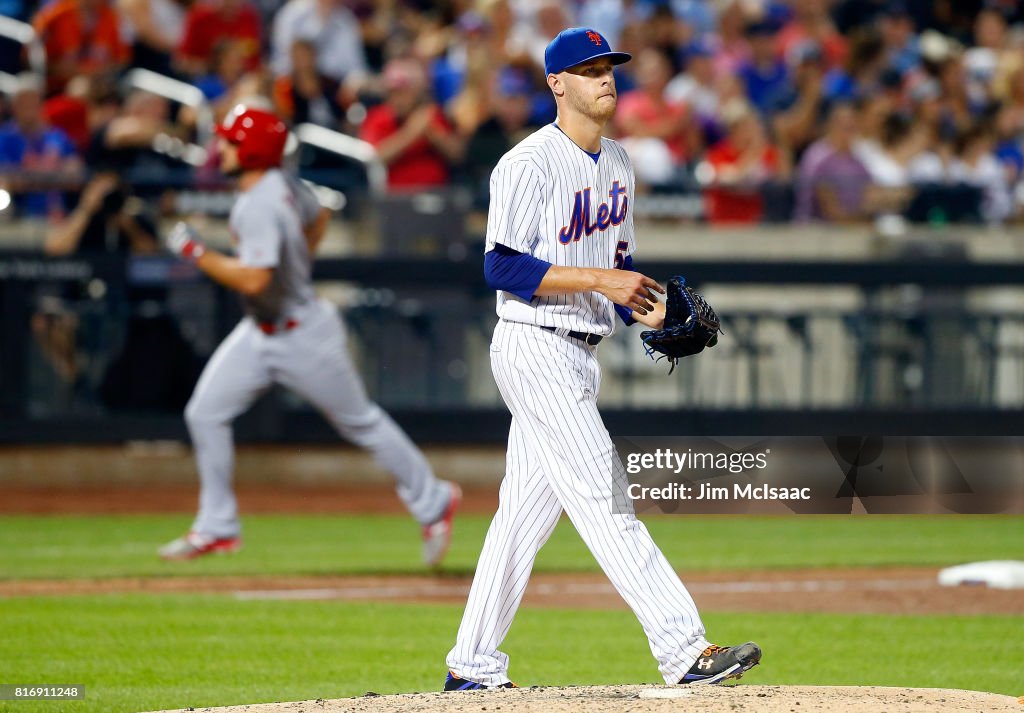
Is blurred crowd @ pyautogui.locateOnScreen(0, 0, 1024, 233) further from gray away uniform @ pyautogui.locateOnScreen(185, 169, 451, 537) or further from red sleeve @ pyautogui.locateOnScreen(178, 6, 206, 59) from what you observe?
gray away uniform @ pyautogui.locateOnScreen(185, 169, 451, 537)

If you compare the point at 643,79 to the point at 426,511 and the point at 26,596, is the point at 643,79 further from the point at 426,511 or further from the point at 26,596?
the point at 26,596

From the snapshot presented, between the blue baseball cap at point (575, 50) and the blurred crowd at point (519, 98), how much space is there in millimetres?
7019

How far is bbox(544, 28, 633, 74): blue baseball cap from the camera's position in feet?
16.4

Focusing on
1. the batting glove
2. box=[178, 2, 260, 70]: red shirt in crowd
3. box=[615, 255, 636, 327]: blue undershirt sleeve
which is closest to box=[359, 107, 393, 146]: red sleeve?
box=[178, 2, 260, 70]: red shirt in crowd

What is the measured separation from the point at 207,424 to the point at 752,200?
5.08m

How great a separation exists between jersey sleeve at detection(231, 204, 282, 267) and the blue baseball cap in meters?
3.62

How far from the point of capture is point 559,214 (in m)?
4.97

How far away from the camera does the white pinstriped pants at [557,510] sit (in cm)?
480

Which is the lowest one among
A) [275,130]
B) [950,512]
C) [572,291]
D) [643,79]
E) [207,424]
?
[950,512]

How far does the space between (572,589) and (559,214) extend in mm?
4146

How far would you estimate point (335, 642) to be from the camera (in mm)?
6984

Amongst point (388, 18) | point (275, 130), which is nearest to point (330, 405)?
point (275, 130)

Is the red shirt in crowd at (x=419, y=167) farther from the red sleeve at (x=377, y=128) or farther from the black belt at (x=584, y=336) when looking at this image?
the black belt at (x=584, y=336)

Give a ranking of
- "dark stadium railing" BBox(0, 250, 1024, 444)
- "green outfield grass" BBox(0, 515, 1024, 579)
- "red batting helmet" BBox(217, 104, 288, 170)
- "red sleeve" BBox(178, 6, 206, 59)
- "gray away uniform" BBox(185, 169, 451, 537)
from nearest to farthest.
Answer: "red batting helmet" BBox(217, 104, 288, 170), "gray away uniform" BBox(185, 169, 451, 537), "green outfield grass" BBox(0, 515, 1024, 579), "dark stadium railing" BBox(0, 250, 1024, 444), "red sleeve" BBox(178, 6, 206, 59)
